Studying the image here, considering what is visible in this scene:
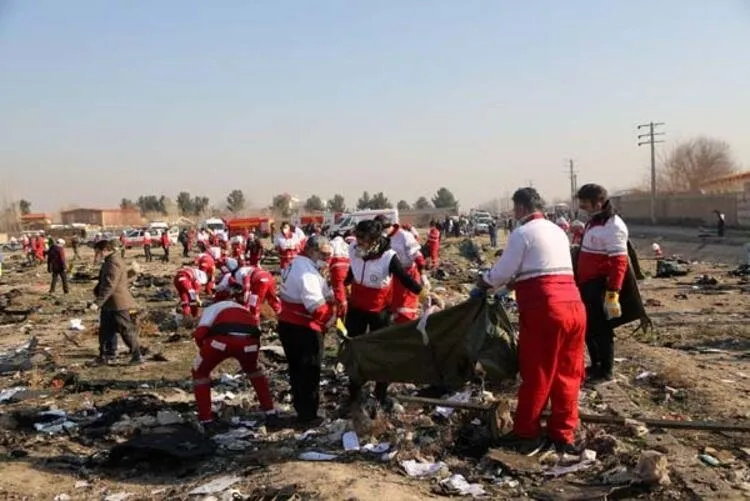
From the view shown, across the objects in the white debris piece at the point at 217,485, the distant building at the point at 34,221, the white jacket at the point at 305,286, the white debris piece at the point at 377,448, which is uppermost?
the distant building at the point at 34,221

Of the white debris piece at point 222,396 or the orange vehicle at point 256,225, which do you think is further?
the orange vehicle at point 256,225

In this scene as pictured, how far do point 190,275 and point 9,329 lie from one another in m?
4.61

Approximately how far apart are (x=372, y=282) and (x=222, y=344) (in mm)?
1441

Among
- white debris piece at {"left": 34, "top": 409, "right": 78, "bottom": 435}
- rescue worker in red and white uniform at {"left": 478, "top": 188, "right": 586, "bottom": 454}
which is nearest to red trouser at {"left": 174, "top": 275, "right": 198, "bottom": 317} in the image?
white debris piece at {"left": 34, "top": 409, "right": 78, "bottom": 435}

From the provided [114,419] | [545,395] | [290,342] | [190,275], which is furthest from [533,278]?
[190,275]

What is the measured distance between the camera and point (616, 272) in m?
6.87

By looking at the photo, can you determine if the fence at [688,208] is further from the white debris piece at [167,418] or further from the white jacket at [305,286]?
the white debris piece at [167,418]

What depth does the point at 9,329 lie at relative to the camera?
15055mm

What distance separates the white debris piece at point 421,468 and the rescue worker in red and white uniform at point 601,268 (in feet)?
8.13

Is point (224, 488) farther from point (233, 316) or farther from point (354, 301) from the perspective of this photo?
point (354, 301)

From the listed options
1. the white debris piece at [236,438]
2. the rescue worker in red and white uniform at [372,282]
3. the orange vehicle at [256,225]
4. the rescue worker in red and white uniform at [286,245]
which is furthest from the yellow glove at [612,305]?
the orange vehicle at [256,225]

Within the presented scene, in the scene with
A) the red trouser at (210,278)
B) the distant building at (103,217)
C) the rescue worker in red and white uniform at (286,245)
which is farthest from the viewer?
the distant building at (103,217)

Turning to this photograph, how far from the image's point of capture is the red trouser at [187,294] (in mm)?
13023

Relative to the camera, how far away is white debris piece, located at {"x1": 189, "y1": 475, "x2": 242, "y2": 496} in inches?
199
